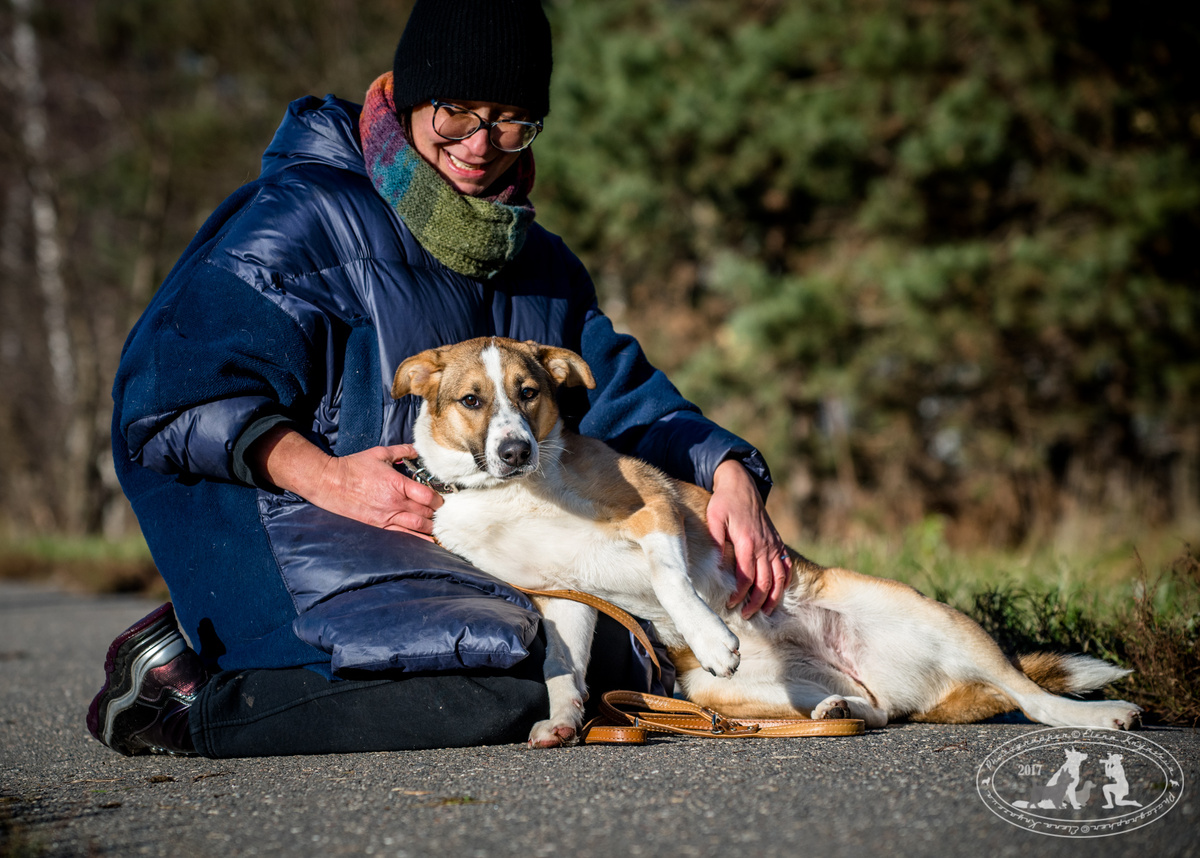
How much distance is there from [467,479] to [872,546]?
3.39 m

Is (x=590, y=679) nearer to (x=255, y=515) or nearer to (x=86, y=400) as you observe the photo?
(x=255, y=515)

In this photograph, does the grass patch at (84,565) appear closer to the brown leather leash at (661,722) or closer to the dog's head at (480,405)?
the dog's head at (480,405)

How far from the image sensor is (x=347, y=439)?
3.04 metres

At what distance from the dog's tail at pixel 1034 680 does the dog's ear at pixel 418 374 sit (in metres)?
1.93

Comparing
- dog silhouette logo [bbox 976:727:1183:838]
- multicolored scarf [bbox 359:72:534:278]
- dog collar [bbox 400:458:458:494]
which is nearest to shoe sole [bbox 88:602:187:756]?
dog collar [bbox 400:458:458:494]

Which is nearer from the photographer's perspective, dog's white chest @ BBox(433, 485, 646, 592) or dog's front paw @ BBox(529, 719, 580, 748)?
dog's front paw @ BBox(529, 719, 580, 748)

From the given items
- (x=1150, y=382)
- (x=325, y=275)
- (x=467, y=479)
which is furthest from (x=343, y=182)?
(x=1150, y=382)

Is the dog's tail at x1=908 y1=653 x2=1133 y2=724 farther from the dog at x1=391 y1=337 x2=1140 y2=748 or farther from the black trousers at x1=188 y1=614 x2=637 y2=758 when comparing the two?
the black trousers at x1=188 y1=614 x2=637 y2=758

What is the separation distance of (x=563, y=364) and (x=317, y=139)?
1.16 m

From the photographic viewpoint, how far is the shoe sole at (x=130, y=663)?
9.14 ft

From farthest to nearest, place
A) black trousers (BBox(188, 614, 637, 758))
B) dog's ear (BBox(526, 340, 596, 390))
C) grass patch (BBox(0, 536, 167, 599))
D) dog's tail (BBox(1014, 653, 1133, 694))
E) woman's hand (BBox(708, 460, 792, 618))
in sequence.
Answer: grass patch (BBox(0, 536, 167, 599)) → dog's ear (BBox(526, 340, 596, 390)) → woman's hand (BBox(708, 460, 792, 618)) → dog's tail (BBox(1014, 653, 1133, 694)) → black trousers (BBox(188, 614, 637, 758))

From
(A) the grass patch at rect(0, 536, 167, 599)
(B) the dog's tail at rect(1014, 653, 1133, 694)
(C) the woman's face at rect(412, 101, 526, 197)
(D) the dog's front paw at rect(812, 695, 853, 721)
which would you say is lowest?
(A) the grass patch at rect(0, 536, 167, 599)

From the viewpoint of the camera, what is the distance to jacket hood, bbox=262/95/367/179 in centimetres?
333

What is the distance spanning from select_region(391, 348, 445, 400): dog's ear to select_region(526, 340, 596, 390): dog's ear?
0.39 m
